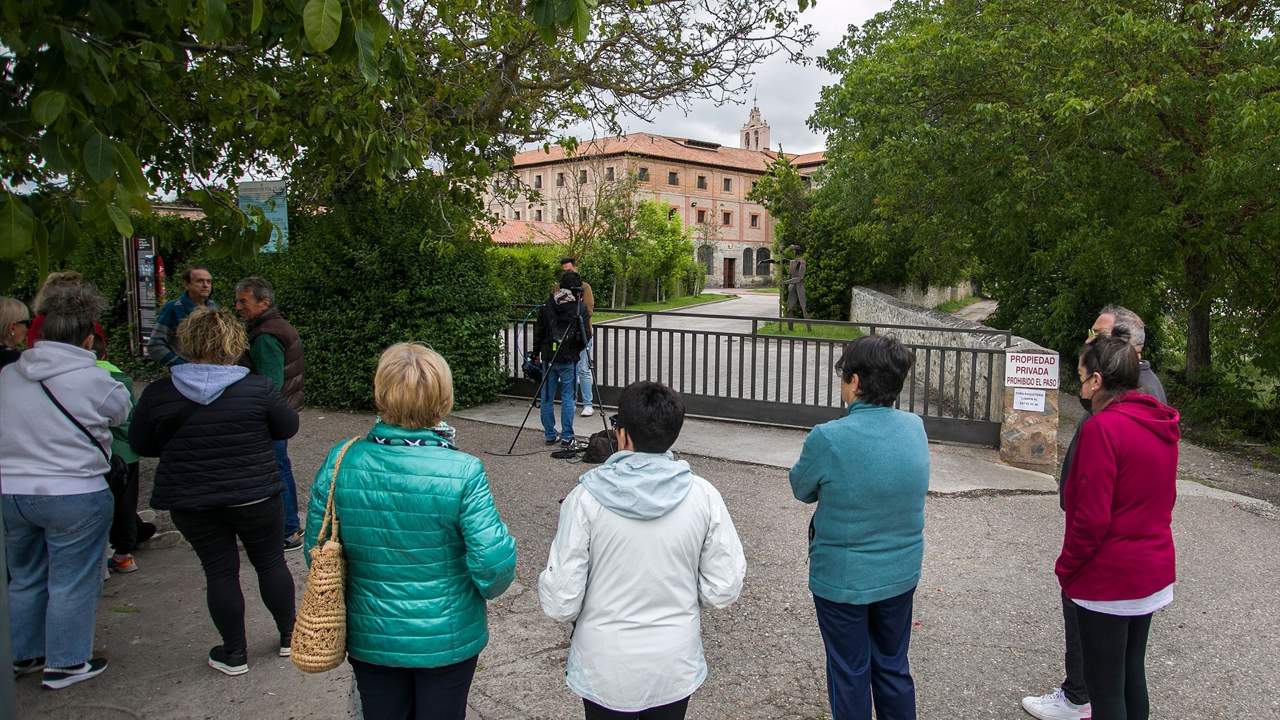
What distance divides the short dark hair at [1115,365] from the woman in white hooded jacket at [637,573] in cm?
165

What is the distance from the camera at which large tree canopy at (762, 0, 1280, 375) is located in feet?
29.6

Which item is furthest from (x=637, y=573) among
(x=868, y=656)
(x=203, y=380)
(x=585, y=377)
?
(x=585, y=377)

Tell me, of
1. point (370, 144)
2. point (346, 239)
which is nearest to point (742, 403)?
point (346, 239)

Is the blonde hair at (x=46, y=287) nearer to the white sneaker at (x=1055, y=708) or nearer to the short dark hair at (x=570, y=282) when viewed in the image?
the short dark hair at (x=570, y=282)

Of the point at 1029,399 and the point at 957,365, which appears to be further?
the point at 957,365

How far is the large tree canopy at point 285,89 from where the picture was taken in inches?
116

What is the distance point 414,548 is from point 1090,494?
2.31 meters

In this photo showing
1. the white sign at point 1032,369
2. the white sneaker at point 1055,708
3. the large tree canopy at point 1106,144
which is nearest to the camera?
the white sneaker at point 1055,708

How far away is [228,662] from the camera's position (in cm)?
405

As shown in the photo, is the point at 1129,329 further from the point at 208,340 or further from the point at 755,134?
the point at 755,134

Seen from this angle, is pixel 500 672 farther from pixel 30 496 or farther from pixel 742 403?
pixel 742 403

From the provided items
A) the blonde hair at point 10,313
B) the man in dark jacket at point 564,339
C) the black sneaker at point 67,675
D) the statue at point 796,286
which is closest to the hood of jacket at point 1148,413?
the black sneaker at point 67,675

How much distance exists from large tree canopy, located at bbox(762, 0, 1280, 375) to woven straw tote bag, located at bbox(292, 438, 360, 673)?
867 cm

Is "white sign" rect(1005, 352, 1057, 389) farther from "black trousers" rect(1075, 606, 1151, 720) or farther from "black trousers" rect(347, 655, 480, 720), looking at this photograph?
"black trousers" rect(347, 655, 480, 720)
